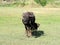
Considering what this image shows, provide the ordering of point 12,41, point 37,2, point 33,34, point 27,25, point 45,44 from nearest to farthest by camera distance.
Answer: point 45,44 < point 12,41 < point 27,25 < point 33,34 < point 37,2

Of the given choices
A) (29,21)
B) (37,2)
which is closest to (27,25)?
(29,21)

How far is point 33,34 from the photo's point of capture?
45.3 feet

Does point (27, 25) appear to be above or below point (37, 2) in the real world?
above

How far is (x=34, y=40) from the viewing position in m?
12.0

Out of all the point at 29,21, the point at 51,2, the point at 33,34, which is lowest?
the point at 51,2

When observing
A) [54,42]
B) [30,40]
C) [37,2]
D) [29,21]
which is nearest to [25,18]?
[29,21]

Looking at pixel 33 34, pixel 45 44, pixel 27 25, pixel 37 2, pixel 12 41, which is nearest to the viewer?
pixel 45 44

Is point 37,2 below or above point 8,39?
below

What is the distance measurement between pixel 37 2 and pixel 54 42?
41424 millimetres

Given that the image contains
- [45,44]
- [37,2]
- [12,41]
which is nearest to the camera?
[45,44]

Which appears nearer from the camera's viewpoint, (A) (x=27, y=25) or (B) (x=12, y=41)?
(B) (x=12, y=41)

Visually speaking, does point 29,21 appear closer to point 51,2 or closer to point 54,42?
point 54,42

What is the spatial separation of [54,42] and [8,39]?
227cm

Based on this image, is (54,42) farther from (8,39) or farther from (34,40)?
(8,39)
